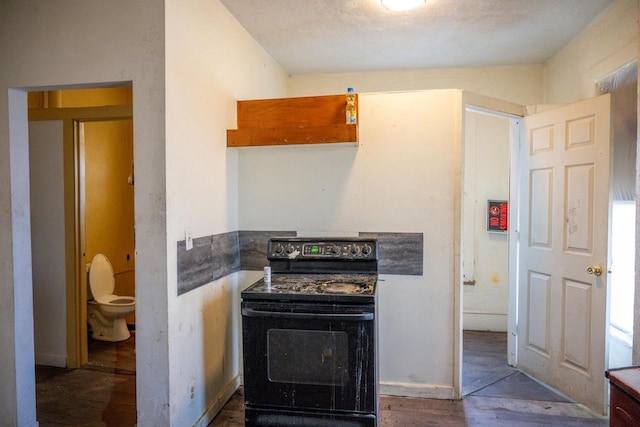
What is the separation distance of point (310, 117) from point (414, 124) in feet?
2.27

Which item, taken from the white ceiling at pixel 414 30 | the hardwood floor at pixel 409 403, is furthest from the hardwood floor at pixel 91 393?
the white ceiling at pixel 414 30

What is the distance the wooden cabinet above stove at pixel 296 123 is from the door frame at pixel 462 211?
74 cm

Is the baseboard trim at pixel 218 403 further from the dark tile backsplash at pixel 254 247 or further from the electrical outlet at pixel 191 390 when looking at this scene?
the dark tile backsplash at pixel 254 247

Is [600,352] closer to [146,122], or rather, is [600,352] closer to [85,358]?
[146,122]

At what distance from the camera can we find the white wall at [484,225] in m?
4.07

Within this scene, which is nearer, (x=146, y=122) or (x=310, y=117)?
(x=146, y=122)

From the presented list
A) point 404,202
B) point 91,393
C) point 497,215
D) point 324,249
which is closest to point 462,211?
point 404,202

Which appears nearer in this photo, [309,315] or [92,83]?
[309,315]

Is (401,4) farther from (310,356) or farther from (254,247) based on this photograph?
(310,356)

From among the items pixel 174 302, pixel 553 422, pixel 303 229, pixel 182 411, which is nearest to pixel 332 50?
pixel 303 229

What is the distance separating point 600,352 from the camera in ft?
8.21

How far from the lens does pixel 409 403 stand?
2.67m

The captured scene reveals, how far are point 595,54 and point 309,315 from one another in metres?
2.72

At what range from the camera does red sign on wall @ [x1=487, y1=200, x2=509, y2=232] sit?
13.2 feet
